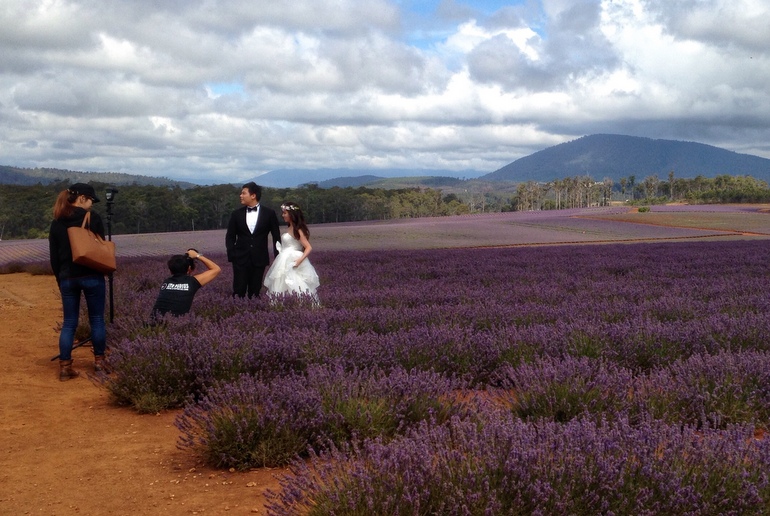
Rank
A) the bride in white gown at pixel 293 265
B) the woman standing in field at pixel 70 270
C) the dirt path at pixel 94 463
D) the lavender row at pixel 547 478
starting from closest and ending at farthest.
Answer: the lavender row at pixel 547 478 → the dirt path at pixel 94 463 → the woman standing in field at pixel 70 270 → the bride in white gown at pixel 293 265

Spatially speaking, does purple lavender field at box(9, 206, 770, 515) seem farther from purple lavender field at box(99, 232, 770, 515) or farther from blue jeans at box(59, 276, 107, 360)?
blue jeans at box(59, 276, 107, 360)

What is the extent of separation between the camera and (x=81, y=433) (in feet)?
14.6

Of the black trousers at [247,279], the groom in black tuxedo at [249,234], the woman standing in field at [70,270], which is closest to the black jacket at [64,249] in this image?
the woman standing in field at [70,270]

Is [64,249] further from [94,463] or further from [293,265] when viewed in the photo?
[293,265]

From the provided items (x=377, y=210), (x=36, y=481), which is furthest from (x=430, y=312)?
(x=377, y=210)

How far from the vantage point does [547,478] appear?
2500 millimetres

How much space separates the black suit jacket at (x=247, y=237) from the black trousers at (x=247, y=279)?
0.08 meters

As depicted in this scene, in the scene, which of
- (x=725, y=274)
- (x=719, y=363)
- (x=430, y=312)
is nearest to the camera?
(x=719, y=363)

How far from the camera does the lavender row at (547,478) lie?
2402 mm

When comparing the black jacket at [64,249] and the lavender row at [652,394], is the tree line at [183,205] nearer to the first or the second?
the black jacket at [64,249]

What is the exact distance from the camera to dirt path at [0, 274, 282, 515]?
10.5 ft

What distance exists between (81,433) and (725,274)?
10396 millimetres

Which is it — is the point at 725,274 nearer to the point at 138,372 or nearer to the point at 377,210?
the point at 138,372

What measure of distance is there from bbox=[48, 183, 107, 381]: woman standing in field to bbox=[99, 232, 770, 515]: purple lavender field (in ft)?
1.53
